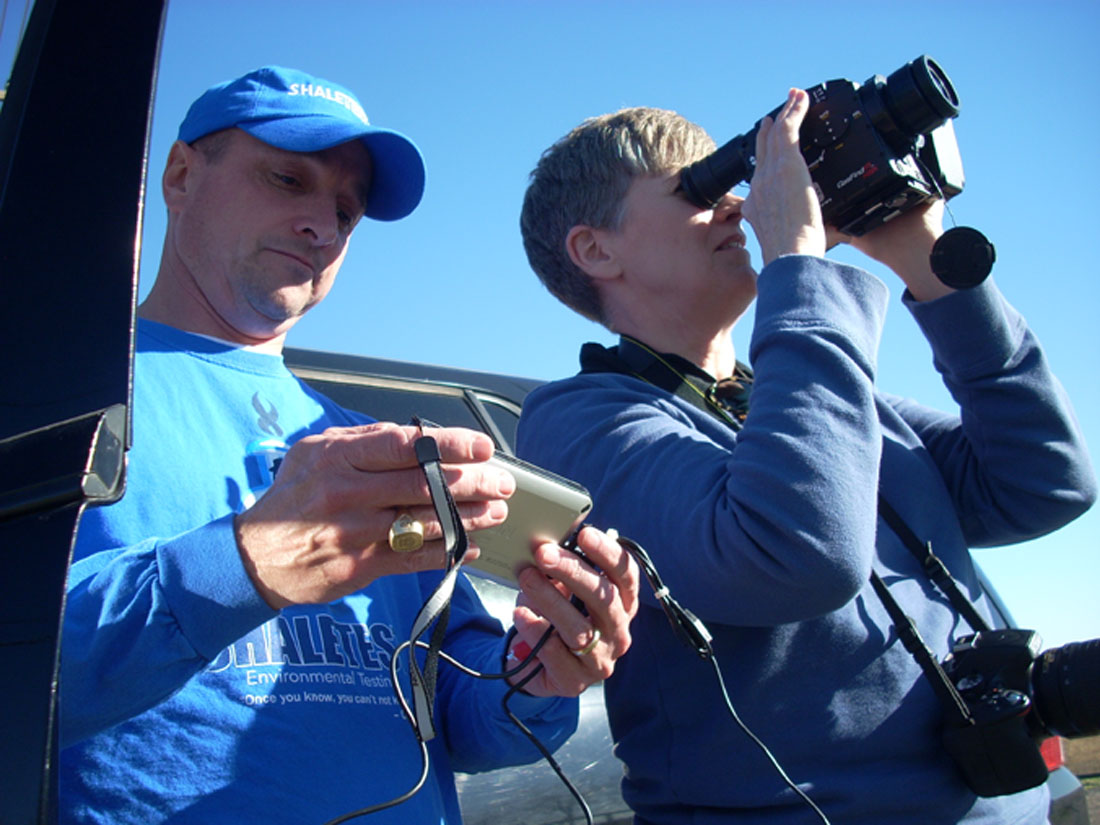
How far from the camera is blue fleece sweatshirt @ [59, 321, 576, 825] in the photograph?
1.02 m

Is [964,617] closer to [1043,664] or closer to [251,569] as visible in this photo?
[1043,664]

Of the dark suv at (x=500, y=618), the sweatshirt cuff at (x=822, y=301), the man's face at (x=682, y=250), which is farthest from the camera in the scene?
the dark suv at (x=500, y=618)

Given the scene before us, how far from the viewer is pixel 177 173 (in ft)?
6.44

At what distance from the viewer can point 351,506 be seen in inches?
38.9

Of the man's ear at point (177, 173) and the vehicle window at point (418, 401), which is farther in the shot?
the vehicle window at point (418, 401)

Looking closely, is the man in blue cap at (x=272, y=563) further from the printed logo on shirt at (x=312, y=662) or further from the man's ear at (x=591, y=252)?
the man's ear at (x=591, y=252)

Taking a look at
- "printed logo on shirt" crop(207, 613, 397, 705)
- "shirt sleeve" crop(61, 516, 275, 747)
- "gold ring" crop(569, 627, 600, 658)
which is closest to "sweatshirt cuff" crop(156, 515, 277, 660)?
"shirt sleeve" crop(61, 516, 275, 747)

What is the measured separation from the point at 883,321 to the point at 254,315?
1132 mm

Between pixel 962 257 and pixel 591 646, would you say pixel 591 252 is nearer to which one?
pixel 962 257

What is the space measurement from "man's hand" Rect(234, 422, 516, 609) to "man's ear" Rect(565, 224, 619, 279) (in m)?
1.22

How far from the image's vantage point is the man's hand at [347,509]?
0.98m

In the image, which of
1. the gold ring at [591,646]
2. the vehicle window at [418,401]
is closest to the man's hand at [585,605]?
the gold ring at [591,646]

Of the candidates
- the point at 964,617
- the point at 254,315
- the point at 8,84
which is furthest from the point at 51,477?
the point at 964,617

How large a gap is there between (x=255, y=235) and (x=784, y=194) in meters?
1.00
